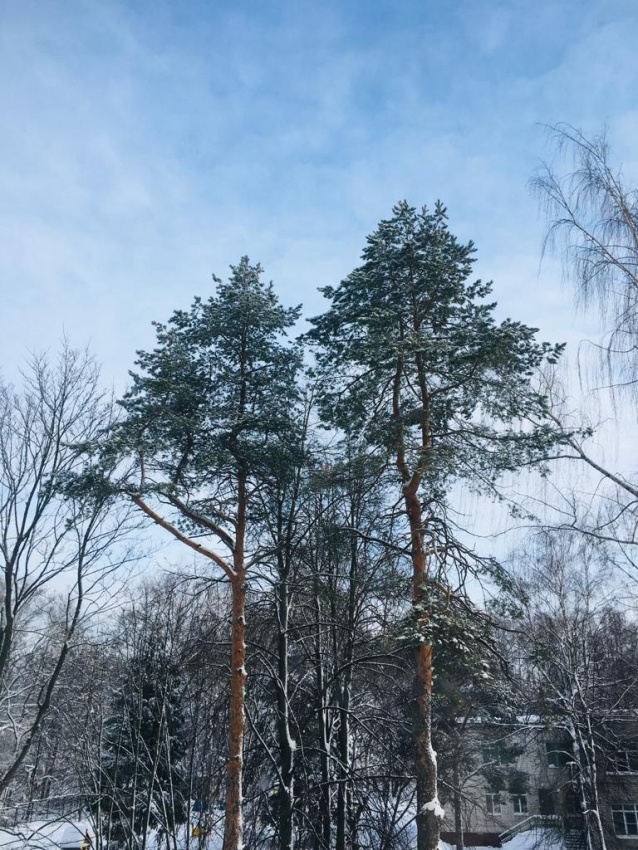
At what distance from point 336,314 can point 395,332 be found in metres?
1.21

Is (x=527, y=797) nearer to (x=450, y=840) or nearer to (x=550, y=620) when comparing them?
(x=450, y=840)

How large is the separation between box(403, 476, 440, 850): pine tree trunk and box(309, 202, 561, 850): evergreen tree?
0.06 ft

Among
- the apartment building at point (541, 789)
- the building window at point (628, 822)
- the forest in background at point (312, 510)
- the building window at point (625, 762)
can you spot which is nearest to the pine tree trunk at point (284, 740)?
the forest in background at point (312, 510)

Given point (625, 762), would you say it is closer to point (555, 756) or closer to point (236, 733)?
point (555, 756)

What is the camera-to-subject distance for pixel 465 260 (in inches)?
414

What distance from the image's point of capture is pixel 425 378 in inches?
410

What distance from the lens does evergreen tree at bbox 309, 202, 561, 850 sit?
9.47m

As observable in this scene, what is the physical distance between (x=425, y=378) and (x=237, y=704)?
6347 millimetres

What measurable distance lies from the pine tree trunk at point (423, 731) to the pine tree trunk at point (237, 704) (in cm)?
317

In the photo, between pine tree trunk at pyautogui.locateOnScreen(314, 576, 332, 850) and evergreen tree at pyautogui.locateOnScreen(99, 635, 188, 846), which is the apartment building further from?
evergreen tree at pyautogui.locateOnScreen(99, 635, 188, 846)

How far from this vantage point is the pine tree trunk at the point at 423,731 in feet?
28.4

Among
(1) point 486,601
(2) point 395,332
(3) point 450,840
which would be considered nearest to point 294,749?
(1) point 486,601

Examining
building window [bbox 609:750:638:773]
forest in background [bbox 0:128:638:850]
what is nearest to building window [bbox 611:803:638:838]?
building window [bbox 609:750:638:773]

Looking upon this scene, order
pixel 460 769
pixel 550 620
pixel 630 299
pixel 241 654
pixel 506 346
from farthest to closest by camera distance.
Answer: pixel 460 769 → pixel 550 620 → pixel 241 654 → pixel 506 346 → pixel 630 299
